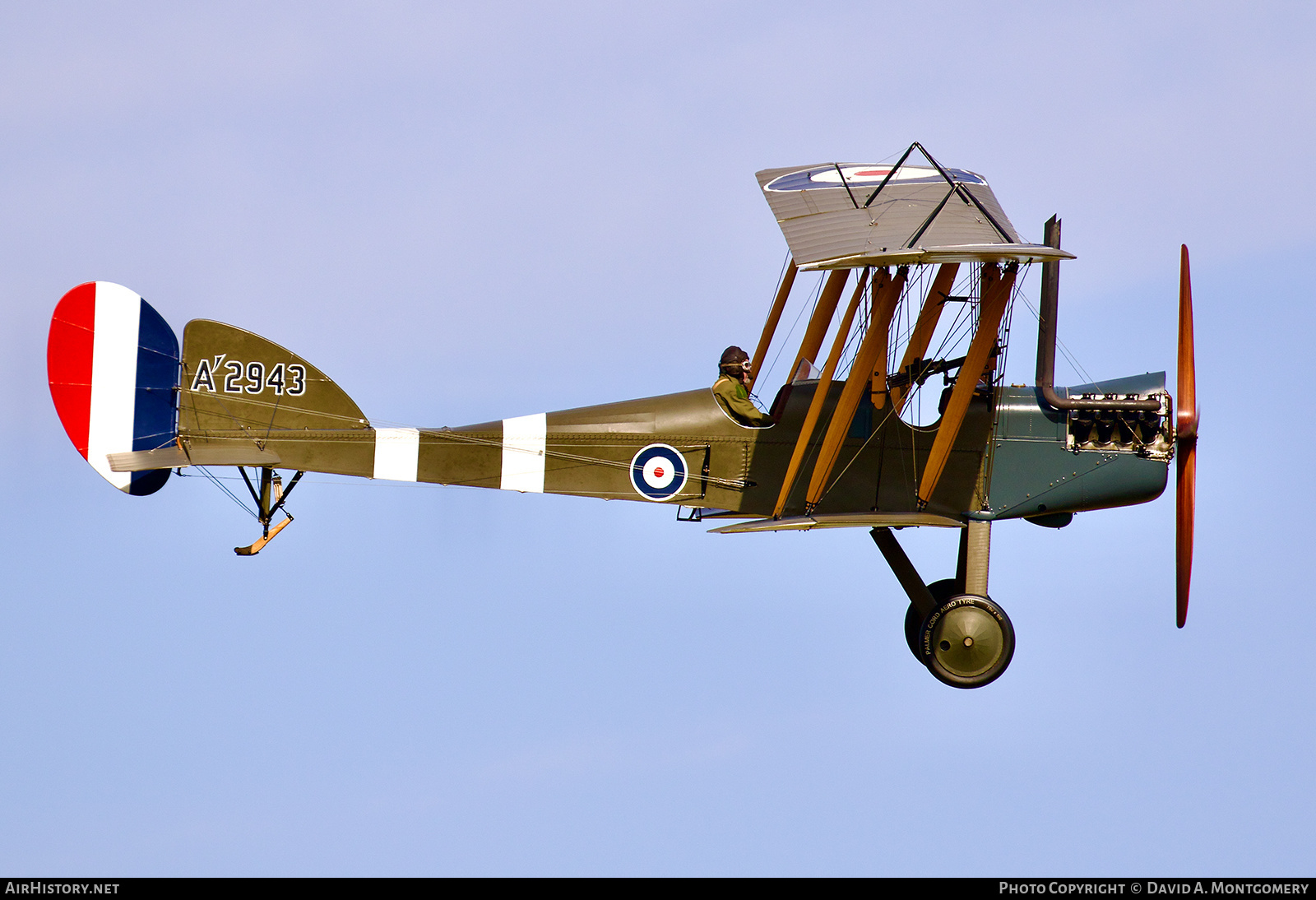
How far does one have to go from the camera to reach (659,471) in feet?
46.6

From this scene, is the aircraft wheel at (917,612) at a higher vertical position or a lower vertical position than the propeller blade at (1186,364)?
lower

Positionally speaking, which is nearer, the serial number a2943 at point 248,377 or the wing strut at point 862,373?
the wing strut at point 862,373

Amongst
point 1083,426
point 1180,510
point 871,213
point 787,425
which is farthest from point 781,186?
point 1180,510

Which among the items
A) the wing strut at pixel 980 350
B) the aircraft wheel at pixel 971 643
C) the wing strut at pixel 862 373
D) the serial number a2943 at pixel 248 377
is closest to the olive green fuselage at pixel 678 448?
the serial number a2943 at pixel 248 377

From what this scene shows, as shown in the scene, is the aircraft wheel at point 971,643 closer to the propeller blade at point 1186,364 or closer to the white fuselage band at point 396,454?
the propeller blade at point 1186,364

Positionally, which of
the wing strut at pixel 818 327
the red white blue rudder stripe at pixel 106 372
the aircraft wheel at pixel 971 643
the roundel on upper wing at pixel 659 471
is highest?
the wing strut at pixel 818 327

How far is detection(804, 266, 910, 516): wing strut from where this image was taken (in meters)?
13.3

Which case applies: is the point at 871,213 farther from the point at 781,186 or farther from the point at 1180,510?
the point at 1180,510

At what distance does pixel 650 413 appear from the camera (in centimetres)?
1423

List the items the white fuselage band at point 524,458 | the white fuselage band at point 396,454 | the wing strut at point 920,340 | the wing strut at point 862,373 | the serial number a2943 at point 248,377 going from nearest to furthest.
Result: the wing strut at point 862,373, the wing strut at point 920,340, the serial number a2943 at point 248,377, the white fuselage band at point 396,454, the white fuselage band at point 524,458

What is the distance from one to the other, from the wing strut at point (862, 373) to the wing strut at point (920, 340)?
0.21 m

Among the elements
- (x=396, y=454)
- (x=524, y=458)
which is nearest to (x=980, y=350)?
(x=524, y=458)

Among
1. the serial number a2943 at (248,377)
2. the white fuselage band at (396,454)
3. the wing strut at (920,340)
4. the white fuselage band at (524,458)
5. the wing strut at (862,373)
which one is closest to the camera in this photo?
the wing strut at (862,373)

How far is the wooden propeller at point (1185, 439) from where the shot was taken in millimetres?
13977
